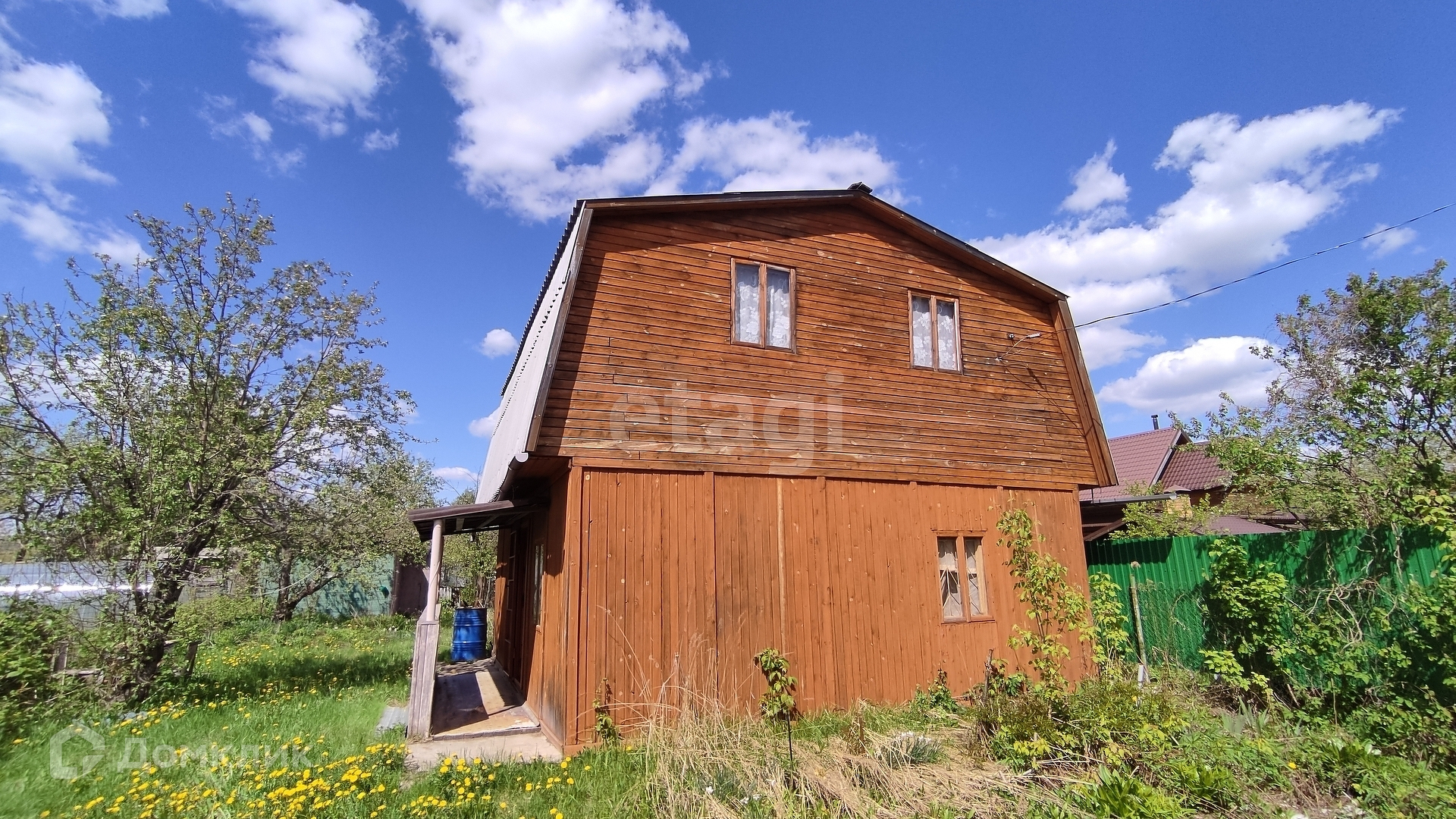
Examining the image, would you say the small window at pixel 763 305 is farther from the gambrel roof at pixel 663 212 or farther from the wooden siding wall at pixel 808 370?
the gambrel roof at pixel 663 212

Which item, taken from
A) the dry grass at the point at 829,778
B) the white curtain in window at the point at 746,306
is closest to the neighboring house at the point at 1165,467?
the white curtain in window at the point at 746,306

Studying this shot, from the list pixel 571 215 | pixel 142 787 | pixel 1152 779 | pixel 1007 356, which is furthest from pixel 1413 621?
pixel 142 787

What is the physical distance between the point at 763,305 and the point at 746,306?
22 cm

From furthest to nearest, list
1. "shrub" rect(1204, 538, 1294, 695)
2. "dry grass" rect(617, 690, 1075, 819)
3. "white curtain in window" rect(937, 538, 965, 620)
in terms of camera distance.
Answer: "white curtain in window" rect(937, 538, 965, 620) → "shrub" rect(1204, 538, 1294, 695) → "dry grass" rect(617, 690, 1075, 819)

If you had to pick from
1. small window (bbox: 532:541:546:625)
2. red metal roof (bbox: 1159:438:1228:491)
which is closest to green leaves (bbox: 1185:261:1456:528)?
small window (bbox: 532:541:546:625)

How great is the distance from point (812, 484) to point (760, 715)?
102 inches

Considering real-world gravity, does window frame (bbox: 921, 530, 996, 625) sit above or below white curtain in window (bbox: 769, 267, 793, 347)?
below

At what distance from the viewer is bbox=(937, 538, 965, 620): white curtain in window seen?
29.1 ft

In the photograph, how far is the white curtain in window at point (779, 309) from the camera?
28.1 ft

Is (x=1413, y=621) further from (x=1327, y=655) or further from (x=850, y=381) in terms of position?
(x=850, y=381)

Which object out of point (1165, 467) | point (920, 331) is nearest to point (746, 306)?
point (920, 331)

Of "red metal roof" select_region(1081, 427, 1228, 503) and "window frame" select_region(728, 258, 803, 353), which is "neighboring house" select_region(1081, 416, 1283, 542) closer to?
"red metal roof" select_region(1081, 427, 1228, 503)

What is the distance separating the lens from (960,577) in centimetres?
902

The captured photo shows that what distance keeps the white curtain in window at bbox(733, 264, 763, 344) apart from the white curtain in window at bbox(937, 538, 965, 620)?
11.8 ft
